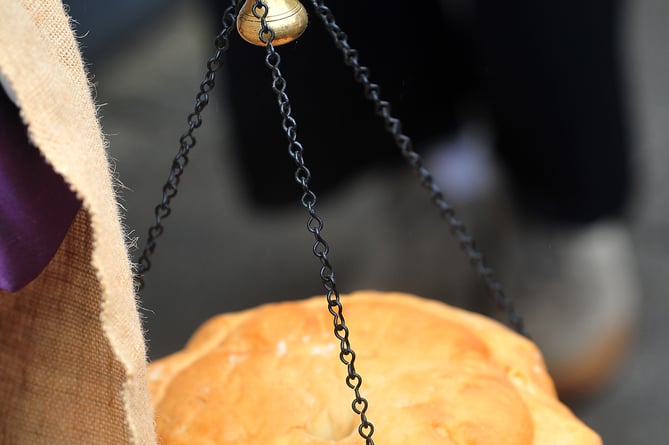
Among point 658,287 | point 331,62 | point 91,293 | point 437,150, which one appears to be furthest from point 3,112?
point 658,287

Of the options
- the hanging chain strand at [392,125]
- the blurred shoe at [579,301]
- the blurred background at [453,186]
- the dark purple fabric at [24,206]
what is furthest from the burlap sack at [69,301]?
the blurred shoe at [579,301]

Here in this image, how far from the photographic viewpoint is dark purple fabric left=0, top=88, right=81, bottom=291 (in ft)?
3.11

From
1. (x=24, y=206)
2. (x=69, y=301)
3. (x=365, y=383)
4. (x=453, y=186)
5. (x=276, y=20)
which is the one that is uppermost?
(x=276, y=20)

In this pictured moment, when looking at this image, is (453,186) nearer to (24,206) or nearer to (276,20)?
(276,20)

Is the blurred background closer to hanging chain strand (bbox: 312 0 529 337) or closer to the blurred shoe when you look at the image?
the blurred shoe

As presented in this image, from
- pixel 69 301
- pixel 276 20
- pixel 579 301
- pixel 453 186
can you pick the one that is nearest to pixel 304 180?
pixel 276 20

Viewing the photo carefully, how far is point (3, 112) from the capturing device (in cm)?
96

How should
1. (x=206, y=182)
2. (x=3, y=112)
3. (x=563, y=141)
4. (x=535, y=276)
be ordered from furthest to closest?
(x=206, y=182) → (x=535, y=276) → (x=563, y=141) → (x=3, y=112)

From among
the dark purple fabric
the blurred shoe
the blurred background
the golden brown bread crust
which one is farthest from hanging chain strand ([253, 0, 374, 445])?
the blurred shoe

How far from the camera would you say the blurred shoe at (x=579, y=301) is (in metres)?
2.91

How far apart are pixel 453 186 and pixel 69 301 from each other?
2.49 m

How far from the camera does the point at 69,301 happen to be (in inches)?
40.0

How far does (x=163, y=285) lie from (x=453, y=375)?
2.44 m

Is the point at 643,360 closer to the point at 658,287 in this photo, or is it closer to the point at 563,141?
the point at 658,287
